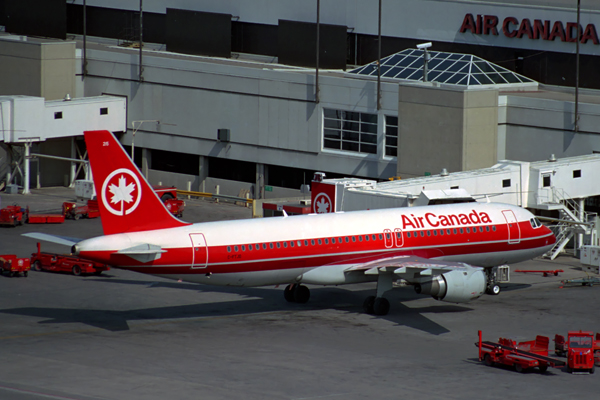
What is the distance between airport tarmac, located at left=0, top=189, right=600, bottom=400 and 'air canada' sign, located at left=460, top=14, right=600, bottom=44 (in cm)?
2968

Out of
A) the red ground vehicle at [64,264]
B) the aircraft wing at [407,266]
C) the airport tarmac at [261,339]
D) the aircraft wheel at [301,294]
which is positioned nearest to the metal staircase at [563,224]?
the airport tarmac at [261,339]

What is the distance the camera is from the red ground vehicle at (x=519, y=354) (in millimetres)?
38781

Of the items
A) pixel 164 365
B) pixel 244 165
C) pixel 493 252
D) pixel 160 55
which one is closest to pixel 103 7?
pixel 160 55

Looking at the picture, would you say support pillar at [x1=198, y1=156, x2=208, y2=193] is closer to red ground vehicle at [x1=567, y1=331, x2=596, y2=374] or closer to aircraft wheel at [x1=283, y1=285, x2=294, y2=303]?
aircraft wheel at [x1=283, y1=285, x2=294, y2=303]

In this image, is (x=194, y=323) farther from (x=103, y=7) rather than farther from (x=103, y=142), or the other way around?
(x=103, y=7)

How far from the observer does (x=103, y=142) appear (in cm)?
4291

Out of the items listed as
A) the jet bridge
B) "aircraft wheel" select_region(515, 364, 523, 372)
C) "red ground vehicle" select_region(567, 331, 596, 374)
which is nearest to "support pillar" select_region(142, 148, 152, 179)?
the jet bridge

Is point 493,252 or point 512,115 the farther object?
point 512,115

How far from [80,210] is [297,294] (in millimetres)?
33124

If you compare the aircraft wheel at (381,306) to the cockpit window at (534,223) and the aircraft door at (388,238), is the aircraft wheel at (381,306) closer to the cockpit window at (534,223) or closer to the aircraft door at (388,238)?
the aircraft door at (388,238)

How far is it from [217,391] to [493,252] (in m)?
22.7

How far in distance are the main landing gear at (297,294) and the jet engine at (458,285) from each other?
288 inches

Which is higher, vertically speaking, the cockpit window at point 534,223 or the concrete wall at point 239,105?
the concrete wall at point 239,105

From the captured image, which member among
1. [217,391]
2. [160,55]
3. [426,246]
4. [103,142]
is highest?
[160,55]
